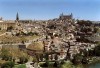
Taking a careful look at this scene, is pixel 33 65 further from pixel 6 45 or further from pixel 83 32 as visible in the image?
pixel 83 32

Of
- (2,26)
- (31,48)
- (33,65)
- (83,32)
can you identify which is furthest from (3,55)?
(83,32)

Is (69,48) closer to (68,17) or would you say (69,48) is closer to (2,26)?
→ (2,26)

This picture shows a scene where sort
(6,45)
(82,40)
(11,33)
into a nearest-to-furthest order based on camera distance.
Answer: (6,45), (11,33), (82,40)

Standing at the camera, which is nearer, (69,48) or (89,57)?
(89,57)

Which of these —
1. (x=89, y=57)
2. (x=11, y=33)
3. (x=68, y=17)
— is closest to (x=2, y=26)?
(x=11, y=33)

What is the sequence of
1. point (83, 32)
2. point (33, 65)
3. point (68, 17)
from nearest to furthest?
point (33, 65), point (83, 32), point (68, 17)

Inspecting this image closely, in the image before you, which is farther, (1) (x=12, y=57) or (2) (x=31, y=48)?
(2) (x=31, y=48)

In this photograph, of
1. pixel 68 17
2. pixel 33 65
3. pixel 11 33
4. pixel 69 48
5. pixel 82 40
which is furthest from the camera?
pixel 68 17

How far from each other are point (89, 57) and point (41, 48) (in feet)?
8.52

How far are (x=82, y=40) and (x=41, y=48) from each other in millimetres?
6792

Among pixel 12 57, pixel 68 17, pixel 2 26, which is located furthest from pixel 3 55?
pixel 68 17

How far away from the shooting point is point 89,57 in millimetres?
17547

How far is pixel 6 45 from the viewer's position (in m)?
17.5

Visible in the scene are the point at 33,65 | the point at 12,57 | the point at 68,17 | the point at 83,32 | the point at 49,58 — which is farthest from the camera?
the point at 68,17
